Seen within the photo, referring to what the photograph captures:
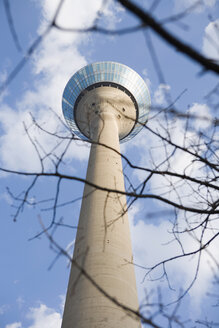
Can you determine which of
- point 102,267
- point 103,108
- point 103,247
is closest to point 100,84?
point 103,108

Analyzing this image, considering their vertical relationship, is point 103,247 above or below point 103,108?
below

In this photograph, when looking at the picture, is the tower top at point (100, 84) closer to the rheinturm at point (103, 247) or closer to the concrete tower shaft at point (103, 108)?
the concrete tower shaft at point (103, 108)

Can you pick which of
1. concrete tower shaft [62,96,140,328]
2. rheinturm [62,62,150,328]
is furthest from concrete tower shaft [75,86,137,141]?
concrete tower shaft [62,96,140,328]

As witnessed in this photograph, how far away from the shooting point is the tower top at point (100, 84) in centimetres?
2297

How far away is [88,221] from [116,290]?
2836mm

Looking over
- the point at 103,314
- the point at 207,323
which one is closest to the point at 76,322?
the point at 103,314

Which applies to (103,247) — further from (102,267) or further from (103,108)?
(103,108)

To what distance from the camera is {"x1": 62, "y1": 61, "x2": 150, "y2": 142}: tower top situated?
22969mm

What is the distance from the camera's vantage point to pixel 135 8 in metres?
1.51

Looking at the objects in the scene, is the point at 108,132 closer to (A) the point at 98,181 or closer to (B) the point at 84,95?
(A) the point at 98,181

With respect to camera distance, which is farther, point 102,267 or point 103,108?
point 103,108

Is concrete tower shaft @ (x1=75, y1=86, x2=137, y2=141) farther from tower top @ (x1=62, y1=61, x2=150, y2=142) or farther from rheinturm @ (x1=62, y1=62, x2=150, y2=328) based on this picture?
tower top @ (x1=62, y1=61, x2=150, y2=142)

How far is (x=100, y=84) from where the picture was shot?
2264cm

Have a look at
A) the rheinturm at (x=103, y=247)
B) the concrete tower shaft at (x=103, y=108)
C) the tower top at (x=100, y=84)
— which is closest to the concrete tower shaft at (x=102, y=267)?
the rheinturm at (x=103, y=247)
